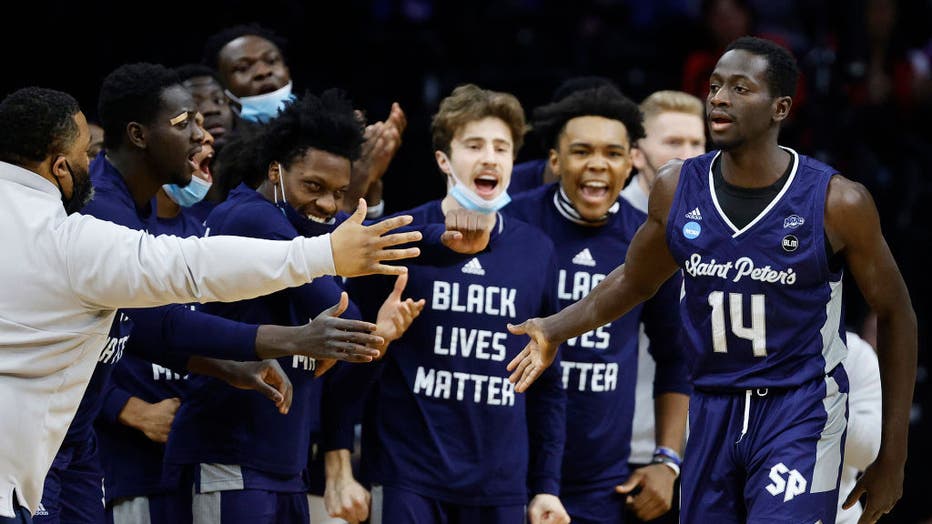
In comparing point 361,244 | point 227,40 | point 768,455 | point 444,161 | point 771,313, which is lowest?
point 768,455

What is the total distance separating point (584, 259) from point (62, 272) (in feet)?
8.37

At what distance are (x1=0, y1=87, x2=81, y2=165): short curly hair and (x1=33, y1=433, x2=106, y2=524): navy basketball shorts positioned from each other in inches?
44.4

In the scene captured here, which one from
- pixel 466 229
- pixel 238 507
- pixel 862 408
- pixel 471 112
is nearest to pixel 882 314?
pixel 862 408

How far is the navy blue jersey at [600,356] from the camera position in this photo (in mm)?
5840

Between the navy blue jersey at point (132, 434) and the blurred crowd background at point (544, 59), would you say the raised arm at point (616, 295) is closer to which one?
the navy blue jersey at point (132, 434)

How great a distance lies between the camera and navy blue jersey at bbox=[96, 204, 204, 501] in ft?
18.0

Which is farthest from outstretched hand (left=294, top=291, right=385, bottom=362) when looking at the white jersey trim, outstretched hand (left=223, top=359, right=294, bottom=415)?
the white jersey trim

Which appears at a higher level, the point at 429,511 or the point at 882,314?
the point at 882,314

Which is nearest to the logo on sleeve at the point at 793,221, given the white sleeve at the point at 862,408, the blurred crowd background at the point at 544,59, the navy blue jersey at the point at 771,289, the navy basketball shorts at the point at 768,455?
the navy blue jersey at the point at 771,289

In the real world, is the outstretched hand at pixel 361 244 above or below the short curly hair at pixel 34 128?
below

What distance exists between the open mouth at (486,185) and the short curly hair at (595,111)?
0.64m

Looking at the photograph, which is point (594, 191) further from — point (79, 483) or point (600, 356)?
point (79, 483)

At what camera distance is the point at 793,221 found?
4531 mm

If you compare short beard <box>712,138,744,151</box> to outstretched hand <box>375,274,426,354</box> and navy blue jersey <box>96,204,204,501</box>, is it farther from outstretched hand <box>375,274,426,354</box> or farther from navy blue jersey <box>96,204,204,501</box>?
navy blue jersey <box>96,204,204,501</box>
